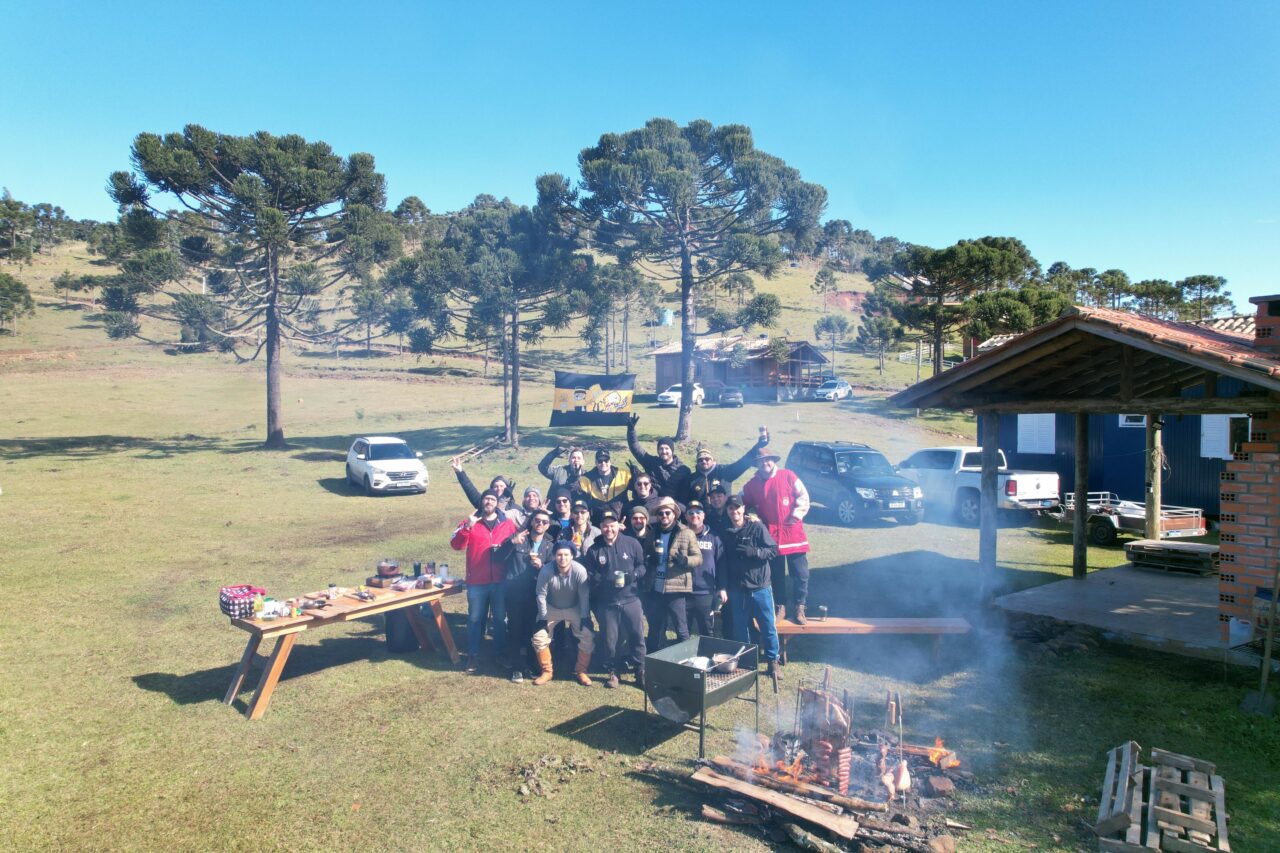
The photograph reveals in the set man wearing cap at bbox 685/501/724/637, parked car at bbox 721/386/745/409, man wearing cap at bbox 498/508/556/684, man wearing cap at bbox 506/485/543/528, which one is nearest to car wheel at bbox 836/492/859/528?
man wearing cap at bbox 685/501/724/637

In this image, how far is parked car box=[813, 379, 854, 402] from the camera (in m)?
43.7

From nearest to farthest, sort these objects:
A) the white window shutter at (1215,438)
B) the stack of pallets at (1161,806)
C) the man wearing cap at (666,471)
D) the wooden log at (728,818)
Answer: the stack of pallets at (1161,806) < the wooden log at (728,818) < the man wearing cap at (666,471) < the white window shutter at (1215,438)

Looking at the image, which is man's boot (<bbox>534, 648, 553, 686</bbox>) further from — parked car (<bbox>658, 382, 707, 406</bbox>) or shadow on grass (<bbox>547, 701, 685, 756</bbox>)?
parked car (<bbox>658, 382, 707, 406</bbox>)

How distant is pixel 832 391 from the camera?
44.2 m

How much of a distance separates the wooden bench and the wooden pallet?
5.47 metres

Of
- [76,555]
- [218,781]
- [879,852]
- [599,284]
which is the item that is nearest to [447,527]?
[76,555]

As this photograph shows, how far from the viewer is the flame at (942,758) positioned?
534cm

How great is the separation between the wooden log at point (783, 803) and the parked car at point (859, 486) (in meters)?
11.9

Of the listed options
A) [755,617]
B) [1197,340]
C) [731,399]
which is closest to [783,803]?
[755,617]

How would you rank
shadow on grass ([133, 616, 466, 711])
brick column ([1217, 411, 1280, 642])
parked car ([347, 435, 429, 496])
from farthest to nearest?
parked car ([347, 435, 429, 496])
brick column ([1217, 411, 1280, 642])
shadow on grass ([133, 616, 466, 711])

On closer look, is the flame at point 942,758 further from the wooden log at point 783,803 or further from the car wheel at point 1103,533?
the car wheel at point 1103,533

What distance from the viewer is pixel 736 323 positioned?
2733 centimetres

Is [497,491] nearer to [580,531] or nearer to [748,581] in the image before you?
[580,531]

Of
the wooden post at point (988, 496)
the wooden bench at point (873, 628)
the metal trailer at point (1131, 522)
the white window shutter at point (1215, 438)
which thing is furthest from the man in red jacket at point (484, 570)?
the white window shutter at point (1215, 438)
